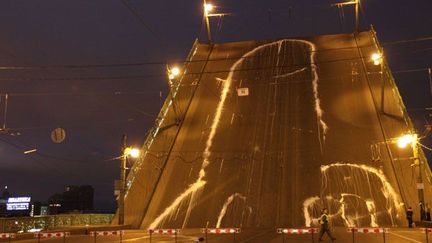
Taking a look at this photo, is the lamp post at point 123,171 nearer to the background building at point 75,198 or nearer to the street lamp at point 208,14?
the street lamp at point 208,14

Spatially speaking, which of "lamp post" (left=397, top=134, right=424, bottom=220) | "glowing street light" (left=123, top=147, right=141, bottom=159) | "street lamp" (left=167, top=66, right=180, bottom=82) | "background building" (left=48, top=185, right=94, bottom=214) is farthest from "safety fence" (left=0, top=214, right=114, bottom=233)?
"background building" (left=48, top=185, right=94, bottom=214)

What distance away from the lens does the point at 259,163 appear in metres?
34.3

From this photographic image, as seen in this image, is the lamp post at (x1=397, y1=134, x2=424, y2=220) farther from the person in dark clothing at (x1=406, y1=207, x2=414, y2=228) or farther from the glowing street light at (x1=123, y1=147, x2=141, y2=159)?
the glowing street light at (x1=123, y1=147, x2=141, y2=159)

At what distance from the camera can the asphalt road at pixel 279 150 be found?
29406 millimetres

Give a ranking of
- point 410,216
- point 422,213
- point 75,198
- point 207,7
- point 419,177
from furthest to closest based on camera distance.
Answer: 1. point 75,198
2. point 207,7
3. point 419,177
4. point 422,213
5. point 410,216

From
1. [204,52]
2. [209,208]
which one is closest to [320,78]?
[204,52]

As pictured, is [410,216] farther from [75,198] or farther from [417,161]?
[75,198]

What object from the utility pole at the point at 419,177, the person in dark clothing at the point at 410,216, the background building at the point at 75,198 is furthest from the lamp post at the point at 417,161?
the background building at the point at 75,198

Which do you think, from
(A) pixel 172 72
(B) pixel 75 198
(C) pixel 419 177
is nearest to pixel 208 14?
(A) pixel 172 72

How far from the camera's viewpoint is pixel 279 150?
1395 inches

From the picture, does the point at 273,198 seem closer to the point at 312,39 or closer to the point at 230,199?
the point at 230,199

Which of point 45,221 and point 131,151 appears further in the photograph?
point 45,221

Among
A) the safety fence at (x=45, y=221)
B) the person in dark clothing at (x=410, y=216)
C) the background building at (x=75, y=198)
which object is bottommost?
the person in dark clothing at (x=410, y=216)

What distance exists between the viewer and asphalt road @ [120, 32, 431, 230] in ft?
96.5
